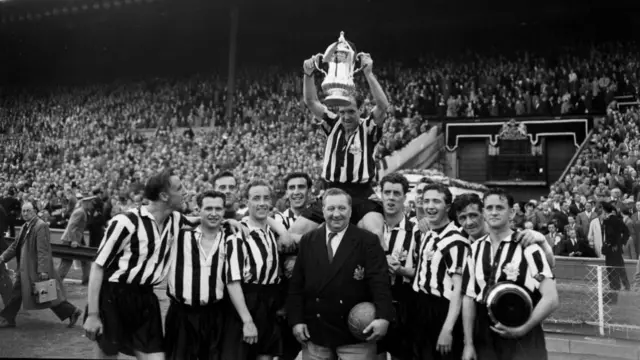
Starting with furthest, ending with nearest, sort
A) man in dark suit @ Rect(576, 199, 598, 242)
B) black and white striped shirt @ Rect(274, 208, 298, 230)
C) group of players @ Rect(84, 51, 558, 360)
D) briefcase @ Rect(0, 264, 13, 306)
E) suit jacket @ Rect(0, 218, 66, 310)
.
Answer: man in dark suit @ Rect(576, 199, 598, 242) → briefcase @ Rect(0, 264, 13, 306) → suit jacket @ Rect(0, 218, 66, 310) → black and white striped shirt @ Rect(274, 208, 298, 230) → group of players @ Rect(84, 51, 558, 360)

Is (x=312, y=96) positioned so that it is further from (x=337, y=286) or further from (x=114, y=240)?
(x=114, y=240)

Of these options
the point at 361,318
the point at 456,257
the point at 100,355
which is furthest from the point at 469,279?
the point at 100,355

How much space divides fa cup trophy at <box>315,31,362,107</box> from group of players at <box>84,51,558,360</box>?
20cm

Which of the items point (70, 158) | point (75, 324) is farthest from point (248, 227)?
point (70, 158)

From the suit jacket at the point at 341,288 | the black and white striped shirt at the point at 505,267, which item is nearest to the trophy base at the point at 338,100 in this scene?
the suit jacket at the point at 341,288

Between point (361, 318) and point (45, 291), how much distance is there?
19.3 feet

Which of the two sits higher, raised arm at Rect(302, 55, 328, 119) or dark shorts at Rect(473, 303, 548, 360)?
raised arm at Rect(302, 55, 328, 119)

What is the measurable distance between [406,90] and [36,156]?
15.4 m

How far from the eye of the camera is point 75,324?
31.4 ft

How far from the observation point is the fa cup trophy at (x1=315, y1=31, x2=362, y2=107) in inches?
212

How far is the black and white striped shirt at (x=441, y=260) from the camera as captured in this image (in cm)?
501

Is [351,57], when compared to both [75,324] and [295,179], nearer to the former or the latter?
[295,179]

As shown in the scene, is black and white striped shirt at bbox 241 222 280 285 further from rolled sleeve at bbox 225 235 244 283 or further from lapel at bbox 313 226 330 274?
lapel at bbox 313 226 330 274

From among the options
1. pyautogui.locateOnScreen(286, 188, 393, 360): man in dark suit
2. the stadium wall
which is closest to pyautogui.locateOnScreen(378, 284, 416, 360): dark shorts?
pyautogui.locateOnScreen(286, 188, 393, 360): man in dark suit
